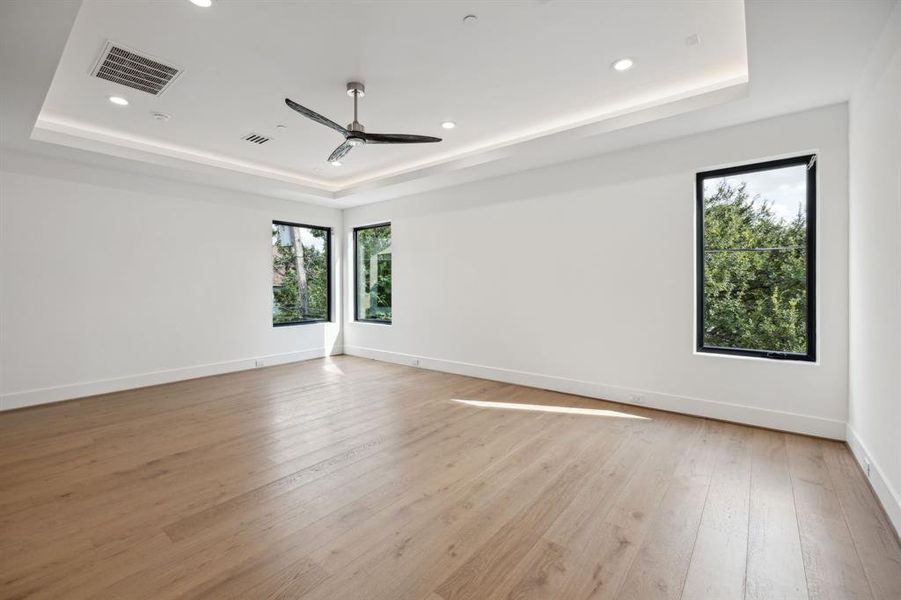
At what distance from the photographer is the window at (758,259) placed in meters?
3.62

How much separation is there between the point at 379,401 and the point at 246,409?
138 cm

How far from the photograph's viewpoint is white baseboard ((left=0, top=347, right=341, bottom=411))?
444cm

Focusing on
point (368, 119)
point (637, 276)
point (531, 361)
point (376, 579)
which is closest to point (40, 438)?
point (376, 579)

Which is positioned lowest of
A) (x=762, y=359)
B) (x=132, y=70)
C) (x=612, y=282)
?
(x=762, y=359)

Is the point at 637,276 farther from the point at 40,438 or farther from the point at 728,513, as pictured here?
the point at 40,438

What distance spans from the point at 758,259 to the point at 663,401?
5.26 ft

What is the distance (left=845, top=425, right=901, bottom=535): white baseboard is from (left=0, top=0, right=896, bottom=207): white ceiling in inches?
102

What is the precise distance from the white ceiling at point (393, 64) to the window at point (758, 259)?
40.2 inches

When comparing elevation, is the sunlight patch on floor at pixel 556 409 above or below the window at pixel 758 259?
below

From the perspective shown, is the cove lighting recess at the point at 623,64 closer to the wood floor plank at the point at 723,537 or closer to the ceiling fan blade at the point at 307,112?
the ceiling fan blade at the point at 307,112

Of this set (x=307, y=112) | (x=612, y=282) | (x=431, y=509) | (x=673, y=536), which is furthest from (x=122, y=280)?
(x=673, y=536)

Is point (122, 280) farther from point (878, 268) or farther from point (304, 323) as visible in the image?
point (878, 268)

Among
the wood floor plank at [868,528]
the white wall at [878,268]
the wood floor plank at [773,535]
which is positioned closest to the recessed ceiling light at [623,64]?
the white wall at [878,268]

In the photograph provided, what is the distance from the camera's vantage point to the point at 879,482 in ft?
8.17
